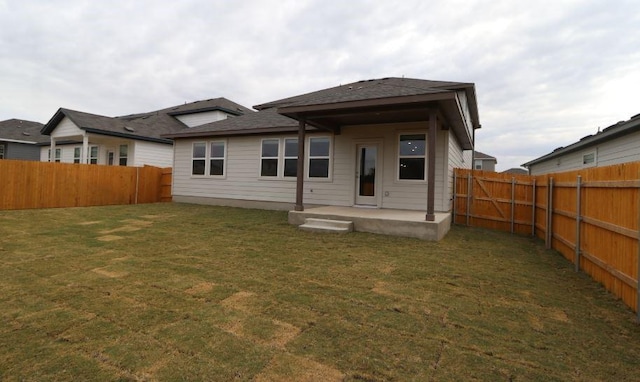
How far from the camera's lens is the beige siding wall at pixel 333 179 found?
9.57m

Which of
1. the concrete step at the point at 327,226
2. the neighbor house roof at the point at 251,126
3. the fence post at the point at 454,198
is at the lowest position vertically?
the concrete step at the point at 327,226

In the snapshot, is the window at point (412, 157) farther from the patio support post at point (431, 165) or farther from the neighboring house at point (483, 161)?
the neighboring house at point (483, 161)

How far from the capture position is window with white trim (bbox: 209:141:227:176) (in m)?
→ 13.0

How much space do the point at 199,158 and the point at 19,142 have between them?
19.8 metres

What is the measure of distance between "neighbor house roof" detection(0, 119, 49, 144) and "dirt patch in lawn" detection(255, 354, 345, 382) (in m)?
29.5

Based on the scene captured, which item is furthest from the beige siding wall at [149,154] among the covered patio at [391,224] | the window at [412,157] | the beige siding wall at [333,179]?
the window at [412,157]

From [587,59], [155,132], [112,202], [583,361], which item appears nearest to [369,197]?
[583,361]

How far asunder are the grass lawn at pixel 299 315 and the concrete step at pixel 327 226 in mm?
1494

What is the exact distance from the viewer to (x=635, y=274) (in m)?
3.44

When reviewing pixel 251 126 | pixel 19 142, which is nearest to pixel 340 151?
pixel 251 126

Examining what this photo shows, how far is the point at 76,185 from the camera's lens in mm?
12555

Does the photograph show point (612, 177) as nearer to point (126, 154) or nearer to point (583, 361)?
point (583, 361)

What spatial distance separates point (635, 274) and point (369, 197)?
713cm

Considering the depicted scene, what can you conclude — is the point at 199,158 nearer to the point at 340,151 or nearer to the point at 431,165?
the point at 340,151
